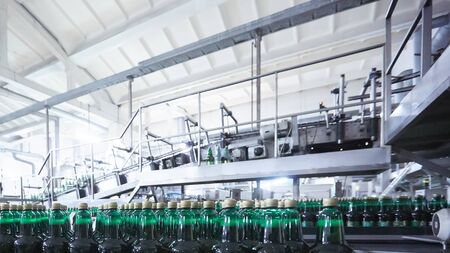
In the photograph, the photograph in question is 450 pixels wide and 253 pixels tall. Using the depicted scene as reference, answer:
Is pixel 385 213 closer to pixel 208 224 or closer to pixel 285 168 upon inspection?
pixel 285 168

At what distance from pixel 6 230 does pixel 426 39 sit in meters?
1.86

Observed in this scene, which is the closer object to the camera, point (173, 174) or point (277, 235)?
point (277, 235)

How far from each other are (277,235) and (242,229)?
0.13m

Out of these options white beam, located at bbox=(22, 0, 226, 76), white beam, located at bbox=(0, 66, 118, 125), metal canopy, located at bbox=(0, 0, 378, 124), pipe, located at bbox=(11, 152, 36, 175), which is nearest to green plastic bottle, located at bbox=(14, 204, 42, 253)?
metal canopy, located at bbox=(0, 0, 378, 124)

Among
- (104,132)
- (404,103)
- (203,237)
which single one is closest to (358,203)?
(404,103)

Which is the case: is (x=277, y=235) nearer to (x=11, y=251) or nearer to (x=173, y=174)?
(x=11, y=251)

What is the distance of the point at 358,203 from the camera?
2500 mm

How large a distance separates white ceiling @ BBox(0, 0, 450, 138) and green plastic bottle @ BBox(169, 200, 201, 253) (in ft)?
13.0

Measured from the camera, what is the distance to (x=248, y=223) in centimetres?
105

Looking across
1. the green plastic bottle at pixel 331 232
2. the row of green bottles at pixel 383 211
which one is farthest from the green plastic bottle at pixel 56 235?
the row of green bottles at pixel 383 211

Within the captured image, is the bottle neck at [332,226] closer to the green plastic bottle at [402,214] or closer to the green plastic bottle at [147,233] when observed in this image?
the green plastic bottle at [147,233]

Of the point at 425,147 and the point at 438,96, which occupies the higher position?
the point at 438,96

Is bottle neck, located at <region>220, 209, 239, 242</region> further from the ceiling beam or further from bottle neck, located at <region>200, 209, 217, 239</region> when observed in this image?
the ceiling beam

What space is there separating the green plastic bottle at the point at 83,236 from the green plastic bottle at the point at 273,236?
1.89ft
